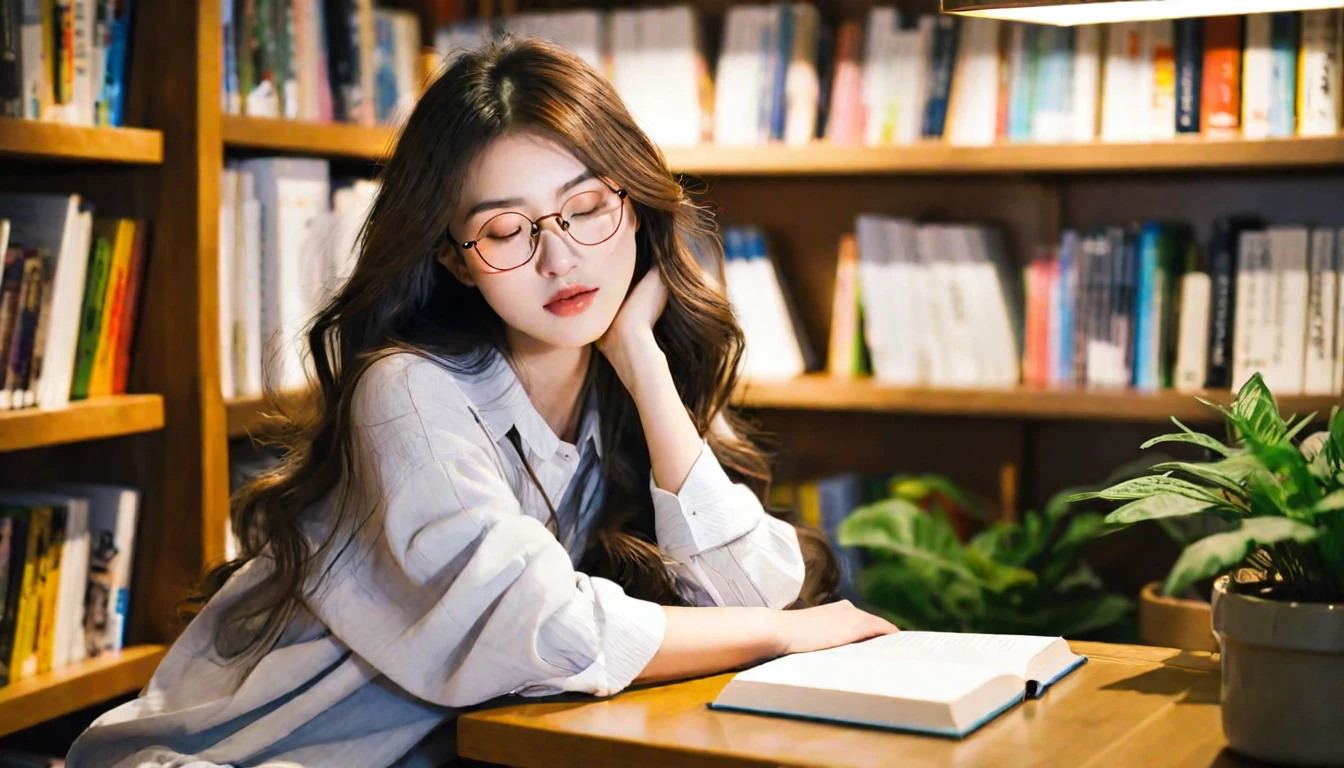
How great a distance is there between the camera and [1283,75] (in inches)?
91.7

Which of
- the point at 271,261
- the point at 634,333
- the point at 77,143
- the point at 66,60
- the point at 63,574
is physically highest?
the point at 66,60

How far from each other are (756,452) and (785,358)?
100 centimetres

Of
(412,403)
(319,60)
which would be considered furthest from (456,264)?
(319,60)

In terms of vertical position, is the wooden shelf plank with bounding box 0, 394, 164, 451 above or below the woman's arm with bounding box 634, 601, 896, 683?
above

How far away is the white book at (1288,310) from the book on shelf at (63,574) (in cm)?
184

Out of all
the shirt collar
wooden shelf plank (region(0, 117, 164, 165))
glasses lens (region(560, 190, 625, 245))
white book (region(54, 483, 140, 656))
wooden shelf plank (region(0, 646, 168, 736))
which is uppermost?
wooden shelf plank (region(0, 117, 164, 165))

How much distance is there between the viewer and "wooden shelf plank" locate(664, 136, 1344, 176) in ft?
7.52

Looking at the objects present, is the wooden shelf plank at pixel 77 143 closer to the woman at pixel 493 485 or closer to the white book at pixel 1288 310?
the woman at pixel 493 485

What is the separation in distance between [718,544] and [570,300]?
0.31m

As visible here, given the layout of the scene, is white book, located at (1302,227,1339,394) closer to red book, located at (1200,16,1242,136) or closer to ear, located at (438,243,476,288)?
red book, located at (1200,16,1242,136)

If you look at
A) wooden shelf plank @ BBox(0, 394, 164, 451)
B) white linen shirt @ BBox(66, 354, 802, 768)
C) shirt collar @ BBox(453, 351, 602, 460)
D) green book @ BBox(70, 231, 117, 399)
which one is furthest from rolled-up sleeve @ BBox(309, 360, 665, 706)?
green book @ BBox(70, 231, 117, 399)

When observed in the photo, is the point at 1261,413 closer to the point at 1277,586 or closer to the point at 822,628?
the point at 1277,586

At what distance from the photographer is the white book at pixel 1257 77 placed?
234 centimetres

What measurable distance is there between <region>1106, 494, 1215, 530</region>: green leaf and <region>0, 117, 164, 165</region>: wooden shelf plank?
4.75ft
